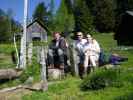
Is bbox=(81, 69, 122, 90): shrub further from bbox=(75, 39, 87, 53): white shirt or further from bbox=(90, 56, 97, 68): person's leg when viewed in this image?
bbox=(75, 39, 87, 53): white shirt

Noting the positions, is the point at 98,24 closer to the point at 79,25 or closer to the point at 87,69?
the point at 79,25

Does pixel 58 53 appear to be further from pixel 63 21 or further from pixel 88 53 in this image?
pixel 63 21

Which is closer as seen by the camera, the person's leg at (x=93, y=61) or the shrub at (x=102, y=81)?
the shrub at (x=102, y=81)

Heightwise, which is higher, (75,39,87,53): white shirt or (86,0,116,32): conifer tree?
(86,0,116,32): conifer tree

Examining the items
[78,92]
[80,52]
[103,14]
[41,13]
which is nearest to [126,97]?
[78,92]

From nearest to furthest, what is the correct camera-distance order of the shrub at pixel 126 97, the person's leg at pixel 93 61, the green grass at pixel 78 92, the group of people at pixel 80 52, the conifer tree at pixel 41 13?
the shrub at pixel 126 97, the green grass at pixel 78 92, the person's leg at pixel 93 61, the group of people at pixel 80 52, the conifer tree at pixel 41 13

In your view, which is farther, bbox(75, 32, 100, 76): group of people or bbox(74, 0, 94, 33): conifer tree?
bbox(74, 0, 94, 33): conifer tree

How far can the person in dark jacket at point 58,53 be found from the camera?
510 inches

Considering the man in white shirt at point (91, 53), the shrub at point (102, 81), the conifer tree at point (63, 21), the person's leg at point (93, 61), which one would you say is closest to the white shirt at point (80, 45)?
the man in white shirt at point (91, 53)

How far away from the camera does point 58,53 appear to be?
13031 mm

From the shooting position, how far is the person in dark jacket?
12961mm

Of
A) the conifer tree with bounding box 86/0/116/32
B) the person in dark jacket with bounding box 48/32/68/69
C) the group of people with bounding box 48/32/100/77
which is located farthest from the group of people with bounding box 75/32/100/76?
the conifer tree with bounding box 86/0/116/32

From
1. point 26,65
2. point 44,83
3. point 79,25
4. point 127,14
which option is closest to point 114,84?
point 44,83

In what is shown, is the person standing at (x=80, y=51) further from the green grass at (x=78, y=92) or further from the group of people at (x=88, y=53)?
the green grass at (x=78, y=92)
